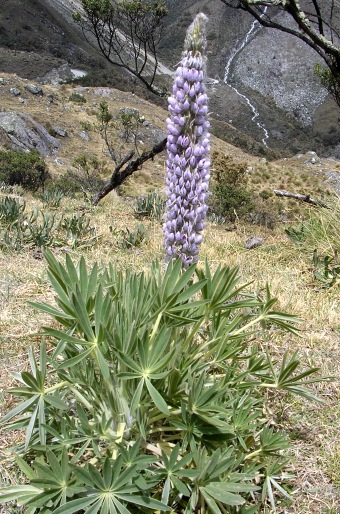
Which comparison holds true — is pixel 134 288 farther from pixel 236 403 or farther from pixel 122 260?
pixel 122 260

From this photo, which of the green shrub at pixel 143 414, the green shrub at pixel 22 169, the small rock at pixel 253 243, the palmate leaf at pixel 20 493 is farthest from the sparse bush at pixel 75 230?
the green shrub at pixel 22 169

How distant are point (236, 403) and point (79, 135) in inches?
1406

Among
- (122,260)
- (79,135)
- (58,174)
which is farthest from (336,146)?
(122,260)

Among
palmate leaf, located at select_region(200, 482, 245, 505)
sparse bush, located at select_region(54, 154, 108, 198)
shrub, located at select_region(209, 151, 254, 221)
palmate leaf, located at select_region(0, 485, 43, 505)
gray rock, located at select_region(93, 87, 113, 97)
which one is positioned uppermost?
gray rock, located at select_region(93, 87, 113, 97)

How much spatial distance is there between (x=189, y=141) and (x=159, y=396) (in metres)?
1.05

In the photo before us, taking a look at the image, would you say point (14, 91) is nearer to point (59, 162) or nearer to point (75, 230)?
point (59, 162)

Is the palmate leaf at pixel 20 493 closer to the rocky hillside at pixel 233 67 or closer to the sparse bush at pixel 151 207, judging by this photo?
the sparse bush at pixel 151 207

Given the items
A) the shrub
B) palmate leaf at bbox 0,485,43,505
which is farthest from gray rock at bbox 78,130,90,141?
palmate leaf at bbox 0,485,43,505

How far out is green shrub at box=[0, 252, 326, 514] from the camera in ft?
5.53

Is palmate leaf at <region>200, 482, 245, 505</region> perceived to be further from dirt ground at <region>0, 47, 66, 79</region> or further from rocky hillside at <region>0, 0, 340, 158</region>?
dirt ground at <region>0, 47, 66, 79</region>

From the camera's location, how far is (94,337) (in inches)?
75.5

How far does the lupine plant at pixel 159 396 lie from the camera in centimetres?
171

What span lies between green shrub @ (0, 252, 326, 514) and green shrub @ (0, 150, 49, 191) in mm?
18065

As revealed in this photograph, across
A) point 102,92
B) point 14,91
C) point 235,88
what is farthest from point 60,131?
point 235,88
